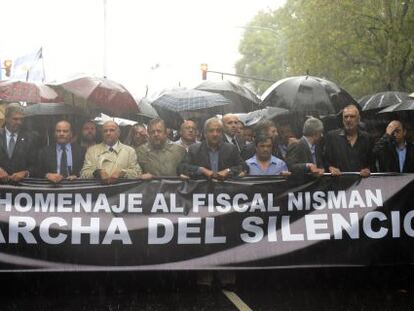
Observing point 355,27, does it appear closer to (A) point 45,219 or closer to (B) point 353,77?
(B) point 353,77

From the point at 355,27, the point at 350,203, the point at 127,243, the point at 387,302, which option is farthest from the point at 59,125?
the point at 355,27

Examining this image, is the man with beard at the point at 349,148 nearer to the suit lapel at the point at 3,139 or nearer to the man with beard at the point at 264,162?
the man with beard at the point at 264,162

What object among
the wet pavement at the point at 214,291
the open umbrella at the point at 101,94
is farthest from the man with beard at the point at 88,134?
the wet pavement at the point at 214,291

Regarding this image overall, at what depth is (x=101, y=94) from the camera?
28.5 feet

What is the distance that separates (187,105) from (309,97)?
1843 mm

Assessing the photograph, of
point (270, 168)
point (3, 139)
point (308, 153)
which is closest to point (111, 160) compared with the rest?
point (3, 139)

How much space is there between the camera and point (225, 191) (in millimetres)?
6852

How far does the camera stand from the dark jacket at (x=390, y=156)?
727cm

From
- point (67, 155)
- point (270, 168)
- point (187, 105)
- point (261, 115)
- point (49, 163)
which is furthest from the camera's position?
point (261, 115)

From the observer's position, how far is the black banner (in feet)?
21.5

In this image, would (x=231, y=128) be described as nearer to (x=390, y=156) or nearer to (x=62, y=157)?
(x=390, y=156)

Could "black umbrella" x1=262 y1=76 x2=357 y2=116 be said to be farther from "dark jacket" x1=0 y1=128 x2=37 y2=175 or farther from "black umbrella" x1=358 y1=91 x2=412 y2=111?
"dark jacket" x1=0 y1=128 x2=37 y2=175

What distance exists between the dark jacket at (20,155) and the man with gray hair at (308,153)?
9.30ft

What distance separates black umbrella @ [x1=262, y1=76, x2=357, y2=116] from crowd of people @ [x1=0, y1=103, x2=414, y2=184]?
83.3 inches
